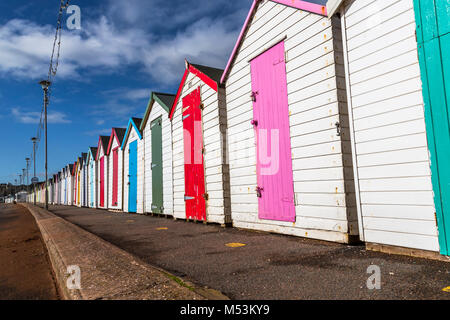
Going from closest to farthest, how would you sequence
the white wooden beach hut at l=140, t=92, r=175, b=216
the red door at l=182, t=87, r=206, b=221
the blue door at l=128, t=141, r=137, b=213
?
the red door at l=182, t=87, r=206, b=221, the white wooden beach hut at l=140, t=92, r=175, b=216, the blue door at l=128, t=141, r=137, b=213

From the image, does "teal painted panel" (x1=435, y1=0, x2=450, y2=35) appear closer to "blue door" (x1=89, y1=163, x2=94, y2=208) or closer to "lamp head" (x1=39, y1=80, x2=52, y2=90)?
"lamp head" (x1=39, y1=80, x2=52, y2=90)

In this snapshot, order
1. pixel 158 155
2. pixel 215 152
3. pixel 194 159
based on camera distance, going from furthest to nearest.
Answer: pixel 158 155, pixel 194 159, pixel 215 152

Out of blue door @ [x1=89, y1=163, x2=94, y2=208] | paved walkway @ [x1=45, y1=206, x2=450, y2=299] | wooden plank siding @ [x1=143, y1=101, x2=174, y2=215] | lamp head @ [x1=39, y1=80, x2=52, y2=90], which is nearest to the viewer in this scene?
paved walkway @ [x1=45, y1=206, x2=450, y2=299]

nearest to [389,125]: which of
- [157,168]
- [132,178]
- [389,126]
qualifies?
[389,126]

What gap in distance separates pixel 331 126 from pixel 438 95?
1.48 metres

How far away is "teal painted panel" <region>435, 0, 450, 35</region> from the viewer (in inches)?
124

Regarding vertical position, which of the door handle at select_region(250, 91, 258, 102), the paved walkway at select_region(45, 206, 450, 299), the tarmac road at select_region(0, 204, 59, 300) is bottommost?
the tarmac road at select_region(0, 204, 59, 300)

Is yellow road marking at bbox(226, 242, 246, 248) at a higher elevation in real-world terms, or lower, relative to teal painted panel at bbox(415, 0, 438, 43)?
lower

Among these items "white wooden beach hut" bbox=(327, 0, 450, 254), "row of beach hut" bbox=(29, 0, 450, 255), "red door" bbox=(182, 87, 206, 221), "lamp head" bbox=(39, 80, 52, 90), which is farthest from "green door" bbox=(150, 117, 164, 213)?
"lamp head" bbox=(39, 80, 52, 90)

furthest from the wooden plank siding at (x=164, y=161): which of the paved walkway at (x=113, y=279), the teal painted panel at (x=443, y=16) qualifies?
the teal painted panel at (x=443, y=16)

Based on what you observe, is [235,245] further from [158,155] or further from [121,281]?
[158,155]

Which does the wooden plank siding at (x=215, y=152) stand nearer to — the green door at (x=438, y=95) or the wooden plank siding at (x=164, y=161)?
the wooden plank siding at (x=164, y=161)

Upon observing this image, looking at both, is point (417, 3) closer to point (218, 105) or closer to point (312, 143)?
point (312, 143)

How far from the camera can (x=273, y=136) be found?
18.6ft
